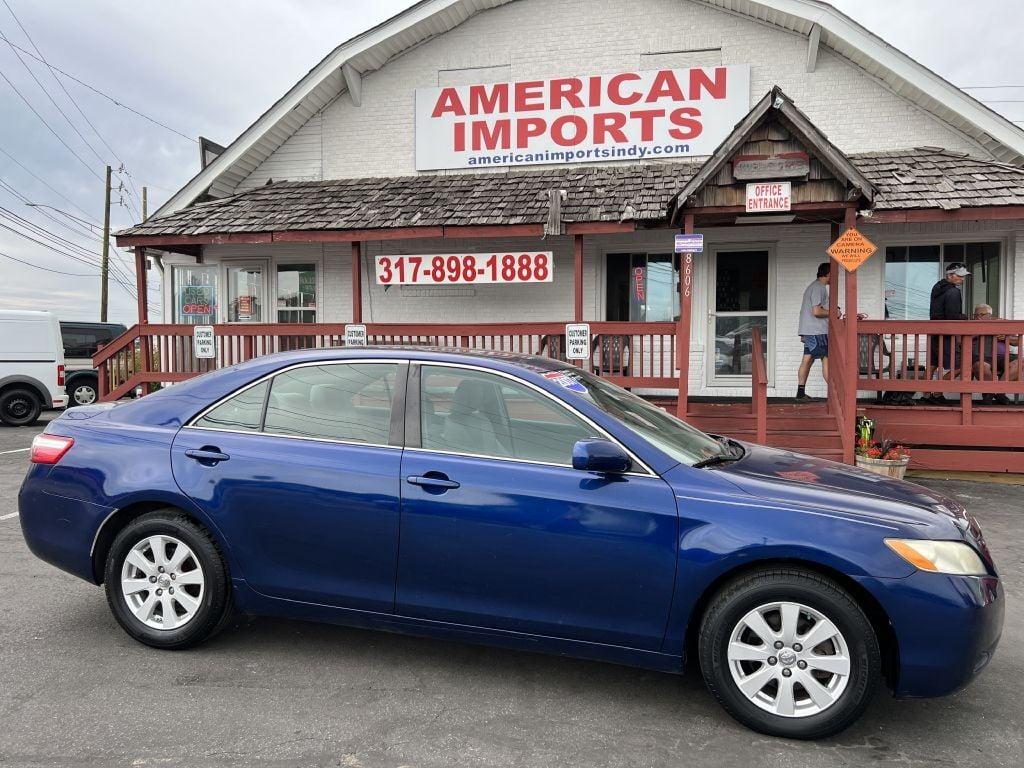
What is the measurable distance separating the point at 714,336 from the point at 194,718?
30.0ft

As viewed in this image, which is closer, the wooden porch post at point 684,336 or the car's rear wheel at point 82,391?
the wooden porch post at point 684,336

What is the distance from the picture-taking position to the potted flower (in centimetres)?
766

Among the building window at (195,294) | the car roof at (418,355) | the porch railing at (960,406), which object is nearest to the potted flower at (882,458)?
the porch railing at (960,406)

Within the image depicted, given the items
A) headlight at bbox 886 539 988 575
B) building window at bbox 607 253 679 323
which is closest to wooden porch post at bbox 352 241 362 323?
building window at bbox 607 253 679 323

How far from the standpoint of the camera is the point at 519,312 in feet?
37.7

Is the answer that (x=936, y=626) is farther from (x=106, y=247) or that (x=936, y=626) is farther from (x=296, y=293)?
(x=106, y=247)

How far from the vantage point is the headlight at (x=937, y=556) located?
2.88 metres

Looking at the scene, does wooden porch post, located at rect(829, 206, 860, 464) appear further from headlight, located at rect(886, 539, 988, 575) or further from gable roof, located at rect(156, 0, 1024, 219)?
headlight, located at rect(886, 539, 988, 575)

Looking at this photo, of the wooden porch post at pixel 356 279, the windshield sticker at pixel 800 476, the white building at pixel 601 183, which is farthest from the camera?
the wooden porch post at pixel 356 279

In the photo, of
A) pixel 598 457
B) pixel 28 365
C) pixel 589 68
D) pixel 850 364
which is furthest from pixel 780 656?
pixel 28 365

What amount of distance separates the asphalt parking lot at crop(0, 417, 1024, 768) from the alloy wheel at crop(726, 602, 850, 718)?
173mm

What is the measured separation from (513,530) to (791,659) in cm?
122

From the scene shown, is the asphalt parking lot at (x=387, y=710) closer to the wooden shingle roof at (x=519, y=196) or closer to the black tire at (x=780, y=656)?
the black tire at (x=780, y=656)

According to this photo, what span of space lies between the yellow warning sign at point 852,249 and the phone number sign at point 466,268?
145 inches
